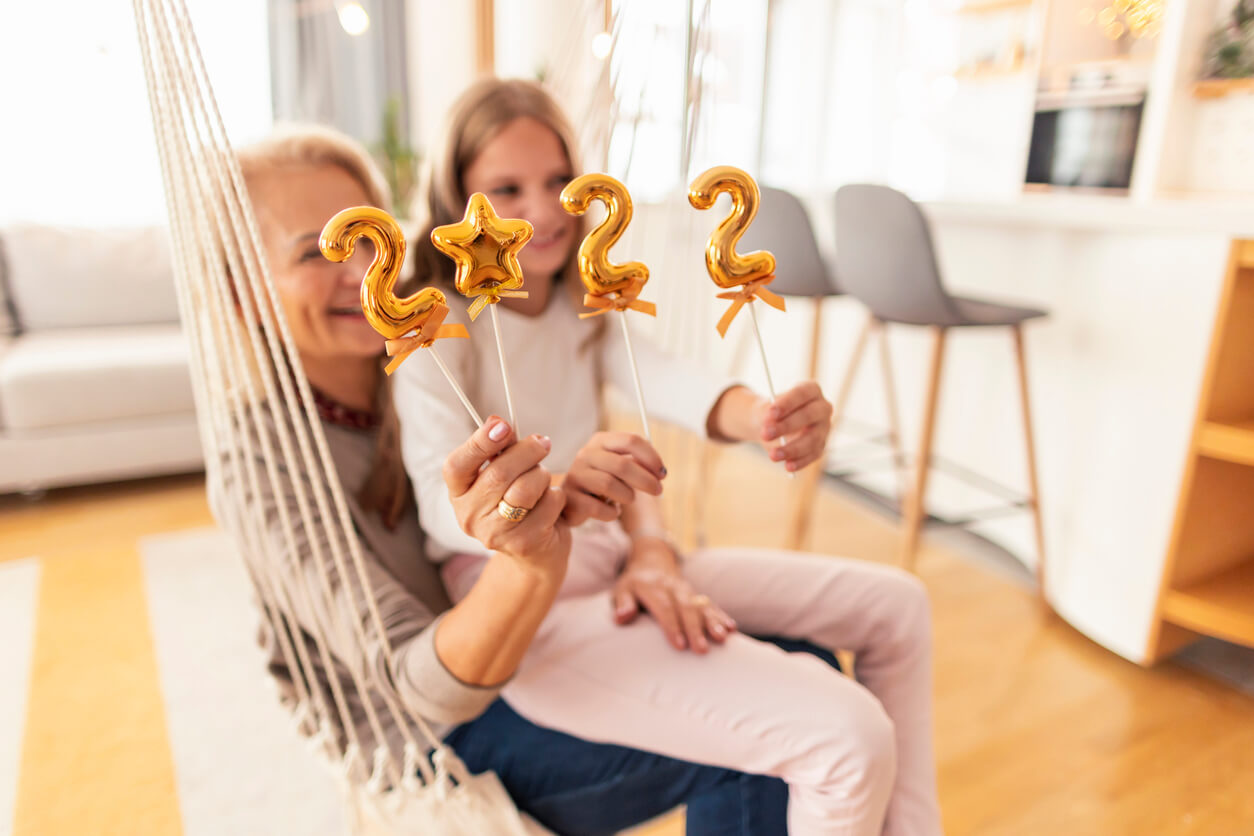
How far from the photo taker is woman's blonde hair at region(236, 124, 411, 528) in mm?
872

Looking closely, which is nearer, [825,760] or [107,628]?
[825,760]

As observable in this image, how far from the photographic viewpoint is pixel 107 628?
5.83ft

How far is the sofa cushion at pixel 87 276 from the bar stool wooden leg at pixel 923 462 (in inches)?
93.8

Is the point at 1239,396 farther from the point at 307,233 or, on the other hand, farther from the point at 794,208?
the point at 307,233

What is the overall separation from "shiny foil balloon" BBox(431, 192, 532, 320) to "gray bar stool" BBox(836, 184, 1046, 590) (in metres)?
1.27

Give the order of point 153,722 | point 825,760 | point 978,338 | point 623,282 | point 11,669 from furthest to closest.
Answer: point 978,338 → point 11,669 → point 153,722 → point 825,760 → point 623,282

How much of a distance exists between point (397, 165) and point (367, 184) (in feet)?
9.49

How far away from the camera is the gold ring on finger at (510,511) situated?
542 millimetres

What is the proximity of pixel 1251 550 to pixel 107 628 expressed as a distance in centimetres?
244

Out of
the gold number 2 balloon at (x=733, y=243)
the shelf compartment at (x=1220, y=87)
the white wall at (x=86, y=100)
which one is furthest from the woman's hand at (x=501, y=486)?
the white wall at (x=86, y=100)

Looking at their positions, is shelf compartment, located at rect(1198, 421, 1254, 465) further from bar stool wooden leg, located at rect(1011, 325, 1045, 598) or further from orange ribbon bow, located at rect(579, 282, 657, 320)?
orange ribbon bow, located at rect(579, 282, 657, 320)

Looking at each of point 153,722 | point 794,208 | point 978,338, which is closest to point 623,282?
point 794,208

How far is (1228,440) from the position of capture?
4.69 feet

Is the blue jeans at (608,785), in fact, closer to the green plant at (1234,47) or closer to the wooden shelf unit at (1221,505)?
the wooden shelf unit at (1221,505)
